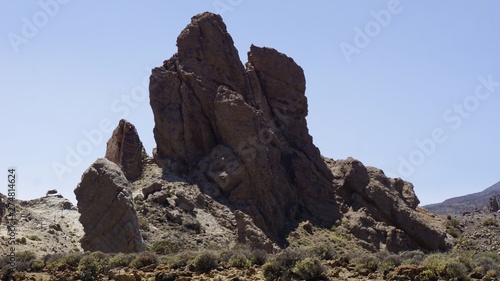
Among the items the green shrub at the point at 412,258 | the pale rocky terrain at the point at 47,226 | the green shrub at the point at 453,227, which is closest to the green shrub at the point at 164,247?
the pale rocky terrain at the point at 47,226

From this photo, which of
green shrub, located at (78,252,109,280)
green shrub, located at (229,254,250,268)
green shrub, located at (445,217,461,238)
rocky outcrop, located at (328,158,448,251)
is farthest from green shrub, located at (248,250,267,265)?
green shrub, located at (445,217,461,238)

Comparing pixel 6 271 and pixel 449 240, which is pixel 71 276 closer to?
pixel 6 271

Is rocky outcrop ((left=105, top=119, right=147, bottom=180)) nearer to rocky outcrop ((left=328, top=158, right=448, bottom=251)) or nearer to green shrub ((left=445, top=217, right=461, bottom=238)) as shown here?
rocky outcrop ((left=328, top=158, right=448, bottom=251))

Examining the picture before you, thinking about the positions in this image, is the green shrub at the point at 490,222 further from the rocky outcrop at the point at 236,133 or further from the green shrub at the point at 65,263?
the green shrub at the point at 65,263

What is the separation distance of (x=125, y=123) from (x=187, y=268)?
34.3m

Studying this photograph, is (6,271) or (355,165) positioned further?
(355,165)

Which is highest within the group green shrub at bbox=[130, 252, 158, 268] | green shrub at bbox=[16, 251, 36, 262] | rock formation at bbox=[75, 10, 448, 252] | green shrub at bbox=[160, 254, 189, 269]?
rock formation at bbox=[75, 10, 448, 252]

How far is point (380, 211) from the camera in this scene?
5550cm

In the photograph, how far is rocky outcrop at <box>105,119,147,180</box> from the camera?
2102 inches

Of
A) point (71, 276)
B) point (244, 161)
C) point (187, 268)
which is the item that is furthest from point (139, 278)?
point (244, 161)

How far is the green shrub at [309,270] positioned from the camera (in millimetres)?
20422

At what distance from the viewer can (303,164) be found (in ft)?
188

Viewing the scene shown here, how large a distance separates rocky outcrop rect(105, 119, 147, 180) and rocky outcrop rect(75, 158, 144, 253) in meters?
19.1

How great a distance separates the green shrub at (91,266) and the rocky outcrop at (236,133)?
23684 millimetres
